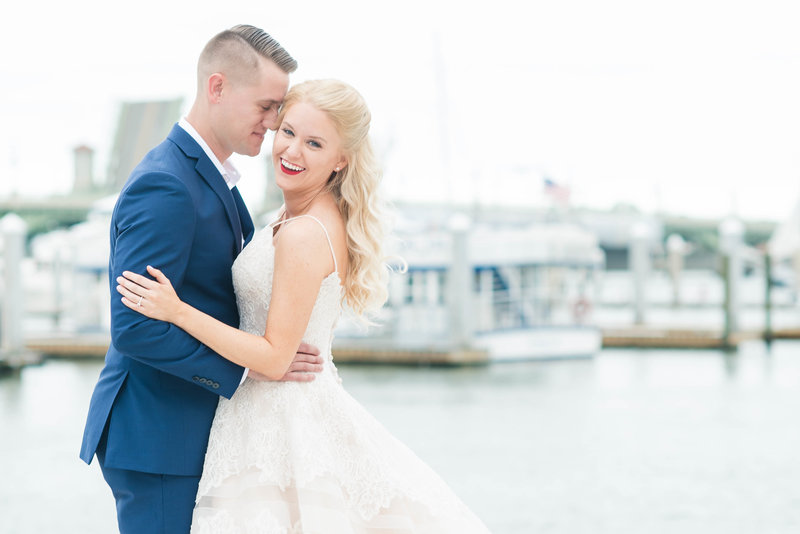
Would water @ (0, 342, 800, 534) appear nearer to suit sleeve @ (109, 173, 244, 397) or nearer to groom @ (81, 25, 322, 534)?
groom @ (81, 25, 322, 534)

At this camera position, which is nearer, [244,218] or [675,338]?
[244,218]

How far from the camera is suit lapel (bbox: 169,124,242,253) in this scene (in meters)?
1.93

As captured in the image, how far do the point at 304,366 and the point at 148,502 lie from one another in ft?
1.41

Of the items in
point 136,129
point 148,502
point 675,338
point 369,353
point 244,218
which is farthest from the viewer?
point 136,129

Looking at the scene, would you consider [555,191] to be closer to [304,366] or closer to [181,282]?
[304,366]

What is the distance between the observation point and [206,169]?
6.36 feet

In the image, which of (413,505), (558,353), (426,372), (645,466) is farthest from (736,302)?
(413,505)

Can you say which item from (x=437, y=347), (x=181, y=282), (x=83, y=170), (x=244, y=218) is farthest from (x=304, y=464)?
(x=83, y=170)

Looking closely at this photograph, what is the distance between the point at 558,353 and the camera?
41.6ft

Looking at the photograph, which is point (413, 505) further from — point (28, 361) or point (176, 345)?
point (28, 361)

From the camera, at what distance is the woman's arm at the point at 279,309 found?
70.9 inches

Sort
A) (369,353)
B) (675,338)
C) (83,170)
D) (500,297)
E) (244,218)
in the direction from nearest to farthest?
Result: (244,218), (369,353), (500,297), (675,338), (83,170)

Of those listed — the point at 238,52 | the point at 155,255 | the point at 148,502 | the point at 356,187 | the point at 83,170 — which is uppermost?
the point at 83,170

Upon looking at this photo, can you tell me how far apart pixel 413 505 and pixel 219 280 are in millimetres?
666
